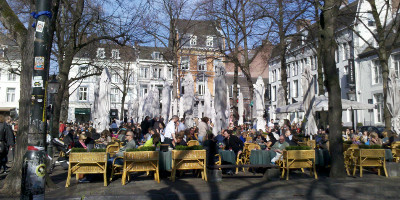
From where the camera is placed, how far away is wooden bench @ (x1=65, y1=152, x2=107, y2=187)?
813cm

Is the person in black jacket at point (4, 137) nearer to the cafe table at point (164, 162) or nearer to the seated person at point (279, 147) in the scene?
the cafe table at point (164, 162)

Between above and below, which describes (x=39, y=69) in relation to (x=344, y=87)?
below

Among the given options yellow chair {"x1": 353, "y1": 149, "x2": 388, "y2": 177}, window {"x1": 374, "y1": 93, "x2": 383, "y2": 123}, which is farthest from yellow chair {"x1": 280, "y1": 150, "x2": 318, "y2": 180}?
window {"x1": 374, "y1": 93, "x2": 383, "y2": 123}

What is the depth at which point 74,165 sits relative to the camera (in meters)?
8.47

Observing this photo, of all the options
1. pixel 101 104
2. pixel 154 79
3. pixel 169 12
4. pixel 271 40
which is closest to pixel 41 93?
pixel 101 104

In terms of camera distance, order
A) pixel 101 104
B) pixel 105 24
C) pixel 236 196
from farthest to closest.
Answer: pixel 101 104 → pixel 105 24 → pixel 236 196

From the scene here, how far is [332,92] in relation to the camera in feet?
31.5

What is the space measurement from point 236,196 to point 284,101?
1777 cm

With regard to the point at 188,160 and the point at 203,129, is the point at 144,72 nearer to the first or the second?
the point at 203,129

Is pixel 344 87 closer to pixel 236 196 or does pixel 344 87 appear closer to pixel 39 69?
pixel 236 196

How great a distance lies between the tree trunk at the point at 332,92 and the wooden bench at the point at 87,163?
620cm

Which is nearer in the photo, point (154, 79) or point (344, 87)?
point (344, 87)

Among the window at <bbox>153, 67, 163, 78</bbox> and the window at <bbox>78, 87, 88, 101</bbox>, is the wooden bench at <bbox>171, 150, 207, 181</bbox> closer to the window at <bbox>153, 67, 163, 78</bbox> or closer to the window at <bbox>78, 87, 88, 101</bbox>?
the window at <bbox>78, 87, 88, 101</bbox>

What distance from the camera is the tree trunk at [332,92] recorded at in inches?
368
